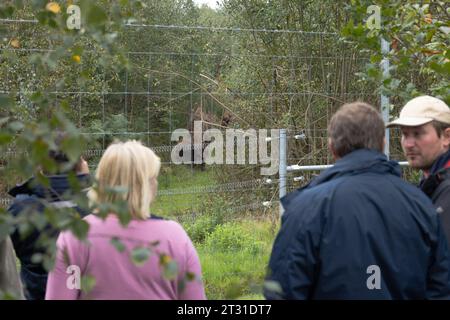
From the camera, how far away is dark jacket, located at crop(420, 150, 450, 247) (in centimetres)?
348

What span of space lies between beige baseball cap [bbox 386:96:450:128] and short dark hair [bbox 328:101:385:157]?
0.65m

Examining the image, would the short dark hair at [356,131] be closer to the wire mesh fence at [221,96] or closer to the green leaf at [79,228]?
the green leaf at [79,228]

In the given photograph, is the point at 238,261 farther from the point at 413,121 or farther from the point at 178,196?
the point at 413,121

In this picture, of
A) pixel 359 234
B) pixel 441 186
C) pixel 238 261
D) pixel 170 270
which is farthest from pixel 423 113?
pixel 238 261

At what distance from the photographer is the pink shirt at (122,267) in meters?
2.88

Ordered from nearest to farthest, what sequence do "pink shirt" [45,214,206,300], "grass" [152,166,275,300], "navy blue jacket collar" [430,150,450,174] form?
"pink shirt" [45,214,206,300] → "navy blue jacket collar" [430,150,450,174] → "grass" [152,166,275,300]

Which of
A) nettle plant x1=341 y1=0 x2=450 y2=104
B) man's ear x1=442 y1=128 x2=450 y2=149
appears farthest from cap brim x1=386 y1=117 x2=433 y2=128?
nettle plant x1=341 y1=0 x2=450 y2=104

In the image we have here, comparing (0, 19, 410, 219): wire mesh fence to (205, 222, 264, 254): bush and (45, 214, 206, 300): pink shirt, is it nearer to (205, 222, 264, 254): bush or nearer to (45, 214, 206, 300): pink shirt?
Result: (205, 222, 264, 254): bush

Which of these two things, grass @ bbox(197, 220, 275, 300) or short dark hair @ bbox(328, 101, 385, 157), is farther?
grass @ bbox(197, 220, 275, 300)

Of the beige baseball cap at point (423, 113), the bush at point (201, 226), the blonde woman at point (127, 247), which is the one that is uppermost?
the beige baseball cap at point (423, 113)

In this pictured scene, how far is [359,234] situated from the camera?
9.55 ft

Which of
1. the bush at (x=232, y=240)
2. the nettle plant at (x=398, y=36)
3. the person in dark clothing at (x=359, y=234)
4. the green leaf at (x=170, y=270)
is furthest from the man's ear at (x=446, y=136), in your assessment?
the bush at (x=232, y=240)
